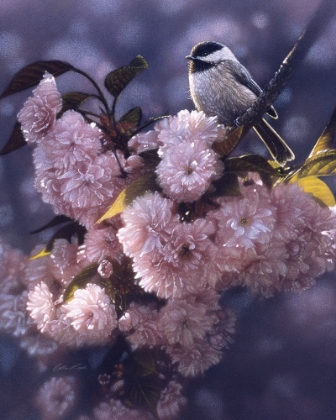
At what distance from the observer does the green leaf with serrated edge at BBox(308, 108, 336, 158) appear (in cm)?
71

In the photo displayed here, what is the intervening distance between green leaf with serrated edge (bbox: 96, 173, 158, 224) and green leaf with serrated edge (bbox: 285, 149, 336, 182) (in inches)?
8.0

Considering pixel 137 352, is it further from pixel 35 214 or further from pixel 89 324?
pixel 35 214

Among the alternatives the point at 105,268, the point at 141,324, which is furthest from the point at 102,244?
the point at 141,324

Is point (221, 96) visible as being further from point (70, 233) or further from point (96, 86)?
point (70, 233)

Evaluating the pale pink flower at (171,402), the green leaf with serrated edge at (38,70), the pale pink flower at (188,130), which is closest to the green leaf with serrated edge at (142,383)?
the pale pink flower at (171,402)

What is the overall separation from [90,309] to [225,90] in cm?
44

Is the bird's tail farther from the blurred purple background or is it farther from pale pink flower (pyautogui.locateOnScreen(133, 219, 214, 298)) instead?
pale pink flower (pyautogui.locateOnScreen(133, 219, 214, 298))

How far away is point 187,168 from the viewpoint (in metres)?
0.59

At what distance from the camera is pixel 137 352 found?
736mm

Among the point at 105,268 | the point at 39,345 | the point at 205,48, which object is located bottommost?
the point at 39,345

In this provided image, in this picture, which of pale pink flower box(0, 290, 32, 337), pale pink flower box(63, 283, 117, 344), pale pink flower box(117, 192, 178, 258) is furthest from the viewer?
pale pink flower box(0, 290, 32, 337)

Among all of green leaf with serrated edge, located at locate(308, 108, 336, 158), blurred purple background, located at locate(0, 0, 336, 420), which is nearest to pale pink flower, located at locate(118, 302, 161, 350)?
blurred purple background, located at locate(0, 0, 336, 420)

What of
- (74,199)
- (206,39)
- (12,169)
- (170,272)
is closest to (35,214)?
(12,169)
